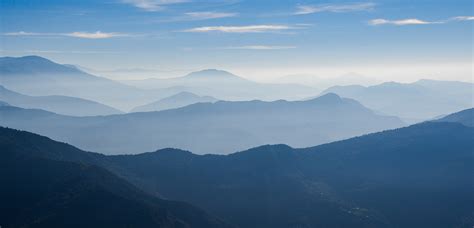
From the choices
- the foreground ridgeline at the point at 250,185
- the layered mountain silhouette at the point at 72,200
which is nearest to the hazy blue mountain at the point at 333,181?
the foreground ridgeline at the point at 250,185

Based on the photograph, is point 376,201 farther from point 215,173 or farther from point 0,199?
point 0,199

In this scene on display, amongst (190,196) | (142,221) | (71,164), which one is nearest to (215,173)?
(190,196)

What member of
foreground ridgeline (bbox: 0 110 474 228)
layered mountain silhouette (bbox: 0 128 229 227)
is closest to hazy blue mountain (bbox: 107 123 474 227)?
foreground ridgeline (bbox: 0 110 474 228)

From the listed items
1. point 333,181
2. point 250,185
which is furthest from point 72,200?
point 333,181

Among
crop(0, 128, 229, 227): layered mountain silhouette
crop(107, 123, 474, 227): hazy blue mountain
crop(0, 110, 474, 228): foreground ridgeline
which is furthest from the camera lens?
crop(107, 123, 474, 227): hazy blue mountain

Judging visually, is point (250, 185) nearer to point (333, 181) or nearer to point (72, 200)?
point (333, 181)

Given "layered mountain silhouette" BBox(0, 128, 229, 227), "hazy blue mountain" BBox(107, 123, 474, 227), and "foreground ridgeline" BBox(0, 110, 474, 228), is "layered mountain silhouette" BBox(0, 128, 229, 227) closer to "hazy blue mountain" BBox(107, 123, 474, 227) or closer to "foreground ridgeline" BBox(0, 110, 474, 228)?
"foreground ridgeline" BBox(0, 110, 474, 228)
